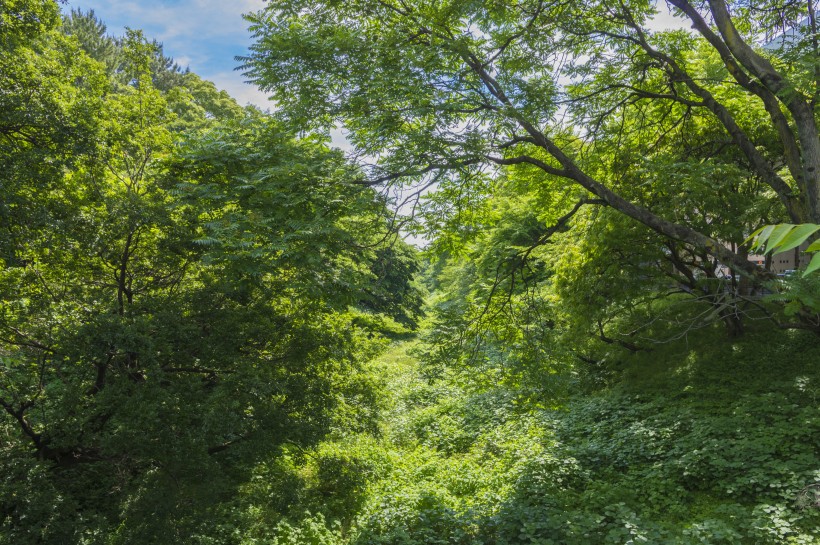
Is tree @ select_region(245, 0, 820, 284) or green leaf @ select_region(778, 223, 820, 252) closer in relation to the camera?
green leaf @ select_region(778, 223, 820, 252)

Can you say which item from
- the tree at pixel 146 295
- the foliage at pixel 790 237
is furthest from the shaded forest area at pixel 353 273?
the foliage at pixel 790 237

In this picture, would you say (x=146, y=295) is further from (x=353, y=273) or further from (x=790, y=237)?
(x=790, y=237)

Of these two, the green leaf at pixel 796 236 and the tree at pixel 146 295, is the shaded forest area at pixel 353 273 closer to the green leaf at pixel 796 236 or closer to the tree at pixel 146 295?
the tree at pixel 146 295

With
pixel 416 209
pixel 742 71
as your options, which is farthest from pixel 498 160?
pixel 742 71

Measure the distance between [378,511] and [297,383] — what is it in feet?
8.73

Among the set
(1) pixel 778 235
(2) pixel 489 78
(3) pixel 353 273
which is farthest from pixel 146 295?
(1) pixel 778 235

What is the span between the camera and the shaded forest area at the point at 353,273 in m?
6.29

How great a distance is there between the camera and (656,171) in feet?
27.0

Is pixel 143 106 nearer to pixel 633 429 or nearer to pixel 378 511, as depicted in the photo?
pixel 378 511

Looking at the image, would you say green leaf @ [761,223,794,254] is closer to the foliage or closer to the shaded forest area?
the foliage

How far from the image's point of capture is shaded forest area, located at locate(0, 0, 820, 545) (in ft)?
20.6

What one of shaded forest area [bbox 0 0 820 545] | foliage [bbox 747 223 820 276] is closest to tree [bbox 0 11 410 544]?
shaded forest area [bbox 0 0 820 545]

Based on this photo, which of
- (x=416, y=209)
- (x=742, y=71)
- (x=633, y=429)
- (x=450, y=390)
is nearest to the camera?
(x=742, y=71)

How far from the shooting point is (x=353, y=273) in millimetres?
6848
